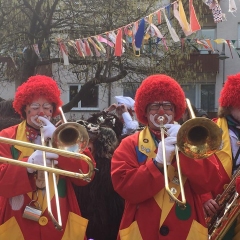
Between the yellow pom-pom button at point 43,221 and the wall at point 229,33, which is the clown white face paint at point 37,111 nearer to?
the yellow pom-pom button at point 43,221

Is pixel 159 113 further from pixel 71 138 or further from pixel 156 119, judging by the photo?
pixel 71 138

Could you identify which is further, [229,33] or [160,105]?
[229,33]

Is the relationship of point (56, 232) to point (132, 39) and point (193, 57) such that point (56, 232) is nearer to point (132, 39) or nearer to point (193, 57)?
point (132, 39)

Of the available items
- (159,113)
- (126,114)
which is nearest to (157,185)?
(159,113)

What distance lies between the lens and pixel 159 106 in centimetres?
319

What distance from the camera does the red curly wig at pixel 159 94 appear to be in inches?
126

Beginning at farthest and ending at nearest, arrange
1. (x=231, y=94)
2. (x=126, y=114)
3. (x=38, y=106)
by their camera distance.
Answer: (x=126, y=114) → (x=231, y=94) → (x=38, y=106)

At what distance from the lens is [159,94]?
320 cm

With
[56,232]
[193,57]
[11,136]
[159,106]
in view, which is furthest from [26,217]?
[193,57]

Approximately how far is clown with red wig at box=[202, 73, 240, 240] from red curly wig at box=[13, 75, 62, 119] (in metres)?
1.24

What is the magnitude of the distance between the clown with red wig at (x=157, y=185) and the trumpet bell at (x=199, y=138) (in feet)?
0.25

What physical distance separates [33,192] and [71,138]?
470mm

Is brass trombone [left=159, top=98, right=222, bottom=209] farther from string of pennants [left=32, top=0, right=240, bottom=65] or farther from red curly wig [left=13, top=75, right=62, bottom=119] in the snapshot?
string of pennants [left=32, top=0, right=240, bottom=65]

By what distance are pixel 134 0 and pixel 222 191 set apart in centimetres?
921
